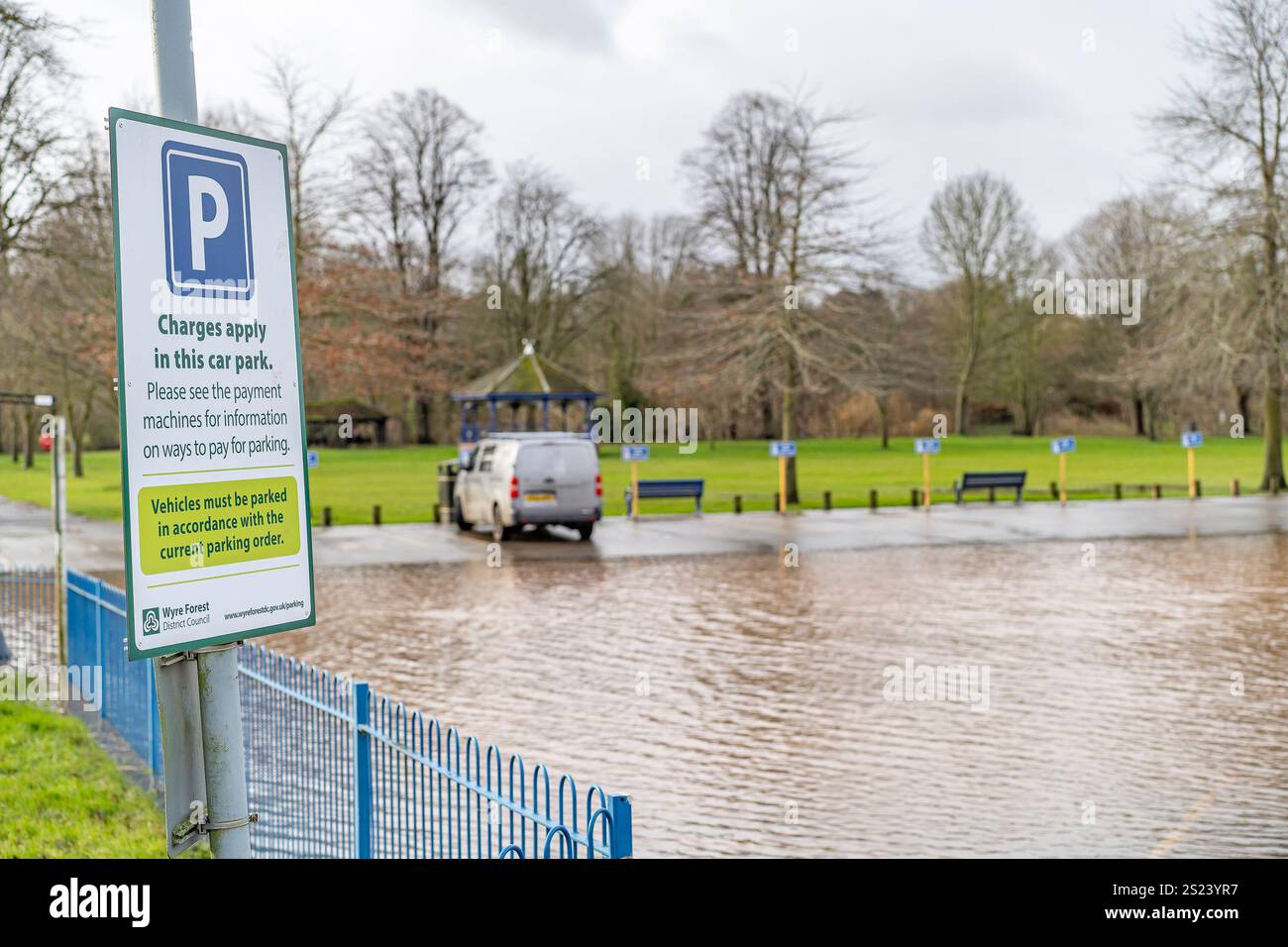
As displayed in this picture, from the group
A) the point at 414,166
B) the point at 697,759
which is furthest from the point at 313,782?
the point at 414,166

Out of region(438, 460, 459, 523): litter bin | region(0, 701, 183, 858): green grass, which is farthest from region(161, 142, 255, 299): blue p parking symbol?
region(438, 460, 459, 523): litter bin

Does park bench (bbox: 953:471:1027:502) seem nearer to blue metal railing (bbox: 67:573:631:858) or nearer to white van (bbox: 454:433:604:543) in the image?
white van (bbox: 454:433:604:543)

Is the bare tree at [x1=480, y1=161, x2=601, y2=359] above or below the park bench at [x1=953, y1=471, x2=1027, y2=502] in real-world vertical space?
above

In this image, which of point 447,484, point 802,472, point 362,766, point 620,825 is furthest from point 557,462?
point 802,472

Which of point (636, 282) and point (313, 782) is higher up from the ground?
point (636, 282)

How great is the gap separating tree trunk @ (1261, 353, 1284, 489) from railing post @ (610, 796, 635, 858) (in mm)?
33328

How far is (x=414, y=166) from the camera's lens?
65.7 m

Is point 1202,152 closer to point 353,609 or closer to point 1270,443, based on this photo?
point 1270,443

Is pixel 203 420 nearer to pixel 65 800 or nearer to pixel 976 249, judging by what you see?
pixel 65 800

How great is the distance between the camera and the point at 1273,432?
3562cm

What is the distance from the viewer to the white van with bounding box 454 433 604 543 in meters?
23.2

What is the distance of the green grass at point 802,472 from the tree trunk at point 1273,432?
157 centimetres

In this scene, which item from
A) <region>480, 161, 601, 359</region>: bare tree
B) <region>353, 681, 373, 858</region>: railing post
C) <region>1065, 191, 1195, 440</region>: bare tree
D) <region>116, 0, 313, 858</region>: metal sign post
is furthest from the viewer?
<region>480, 161, 601, 359</region>: bare tree
